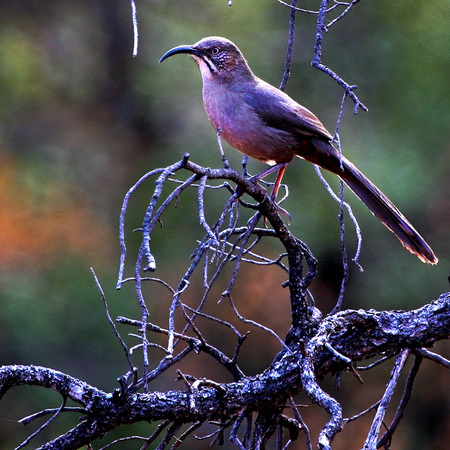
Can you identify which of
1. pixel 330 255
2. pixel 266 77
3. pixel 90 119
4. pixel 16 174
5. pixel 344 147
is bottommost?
pixel 330 255

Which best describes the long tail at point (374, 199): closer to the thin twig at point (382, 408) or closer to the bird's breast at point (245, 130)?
the bird's breast at point (245, 130)

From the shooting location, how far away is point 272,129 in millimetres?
4043

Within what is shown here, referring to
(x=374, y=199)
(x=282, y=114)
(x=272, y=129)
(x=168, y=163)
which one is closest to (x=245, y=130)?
(x=272, y=129)

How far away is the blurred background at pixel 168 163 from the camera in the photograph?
738 centimetres

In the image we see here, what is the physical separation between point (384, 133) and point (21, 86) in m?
3.96

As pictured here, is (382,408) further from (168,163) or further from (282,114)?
(168,163)

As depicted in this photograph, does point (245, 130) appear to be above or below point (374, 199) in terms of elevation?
above

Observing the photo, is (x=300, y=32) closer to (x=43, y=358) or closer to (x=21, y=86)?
(x=21, y=86)

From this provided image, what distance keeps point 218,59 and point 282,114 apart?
56cm

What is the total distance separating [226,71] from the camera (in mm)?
4324

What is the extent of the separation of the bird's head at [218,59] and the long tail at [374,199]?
63 cm

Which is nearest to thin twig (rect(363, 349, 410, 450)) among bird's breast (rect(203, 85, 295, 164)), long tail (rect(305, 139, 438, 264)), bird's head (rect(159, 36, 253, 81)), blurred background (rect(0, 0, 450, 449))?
long tail (rect(305, 139, 438, 264))

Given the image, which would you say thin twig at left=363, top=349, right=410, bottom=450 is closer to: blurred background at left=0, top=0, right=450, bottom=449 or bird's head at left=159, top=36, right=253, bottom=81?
bird's head at left=159, top=36, right=253, bottom=81

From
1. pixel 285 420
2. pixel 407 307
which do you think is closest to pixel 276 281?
pixel 407 307
